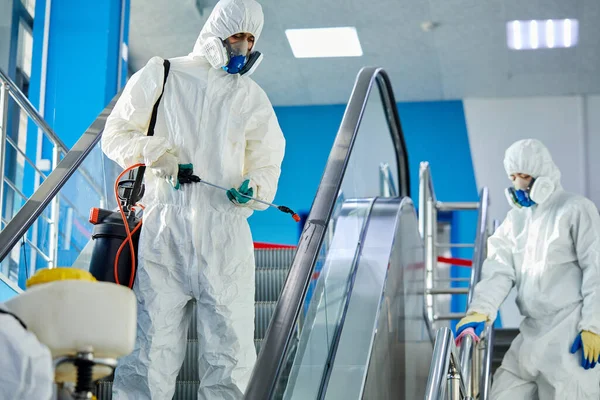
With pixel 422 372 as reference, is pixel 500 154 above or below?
above

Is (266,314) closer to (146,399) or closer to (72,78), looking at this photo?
(146,399)

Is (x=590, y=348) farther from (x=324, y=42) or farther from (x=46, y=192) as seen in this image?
(x=324, y=42)

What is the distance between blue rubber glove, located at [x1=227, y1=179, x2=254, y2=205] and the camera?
3.27 m

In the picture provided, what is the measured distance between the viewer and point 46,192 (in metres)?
3.84

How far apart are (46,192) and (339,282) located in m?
1.28

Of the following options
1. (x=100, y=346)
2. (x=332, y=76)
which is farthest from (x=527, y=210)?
(x=332, y=76)

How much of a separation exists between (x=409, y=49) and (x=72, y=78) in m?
4.20

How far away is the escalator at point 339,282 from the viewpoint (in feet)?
10.1

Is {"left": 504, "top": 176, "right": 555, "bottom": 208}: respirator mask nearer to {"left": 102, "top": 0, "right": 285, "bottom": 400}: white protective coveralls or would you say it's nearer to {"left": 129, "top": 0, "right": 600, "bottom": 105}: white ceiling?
{"left": 102, "top": 0, "right": 285, "bottom": 400}: white protective coveralls

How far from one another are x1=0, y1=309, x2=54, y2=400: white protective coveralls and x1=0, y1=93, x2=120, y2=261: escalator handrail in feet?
6.44

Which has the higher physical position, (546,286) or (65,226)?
(65,226)

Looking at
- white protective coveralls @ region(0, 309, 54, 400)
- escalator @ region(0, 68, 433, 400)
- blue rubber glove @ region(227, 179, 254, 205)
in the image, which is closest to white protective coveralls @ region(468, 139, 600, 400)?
escalator @ region(0, 68, 433, 400)

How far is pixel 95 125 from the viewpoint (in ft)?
14.4

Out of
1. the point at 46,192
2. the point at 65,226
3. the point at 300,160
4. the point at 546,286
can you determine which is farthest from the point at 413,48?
the point at 46,192
